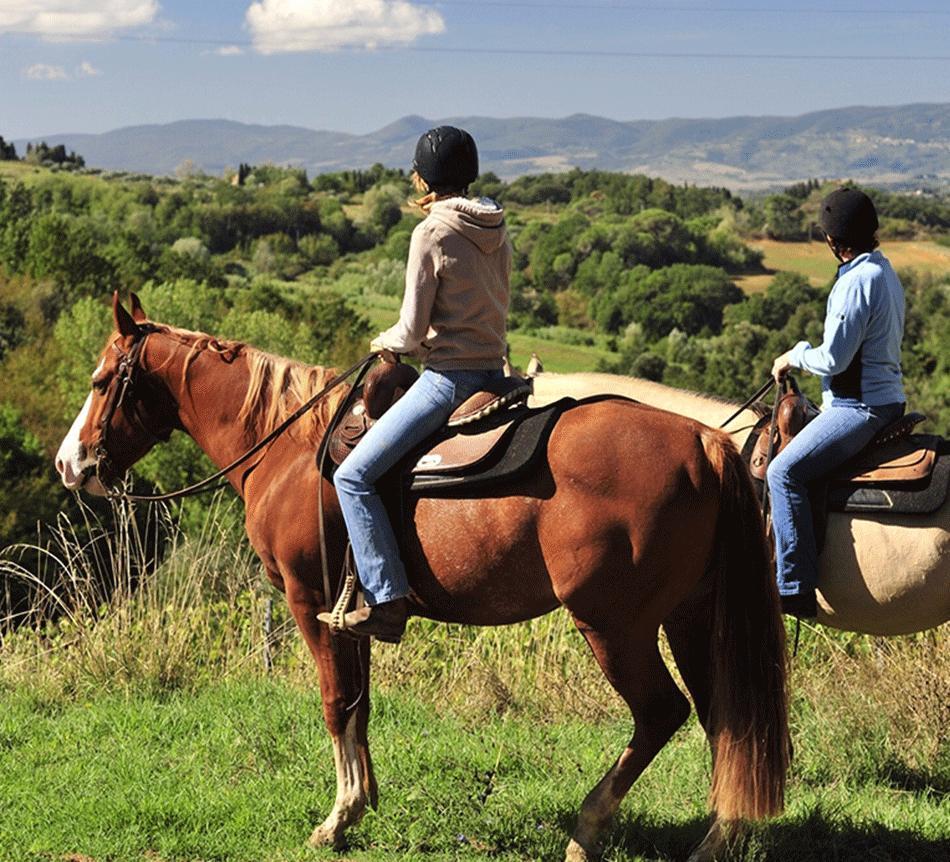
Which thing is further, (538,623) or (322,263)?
(322,263)

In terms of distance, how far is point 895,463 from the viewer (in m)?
5.11

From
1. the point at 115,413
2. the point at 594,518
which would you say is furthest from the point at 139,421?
the point at 594,518

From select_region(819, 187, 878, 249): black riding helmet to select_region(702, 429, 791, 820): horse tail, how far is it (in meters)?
Answer: 1.34

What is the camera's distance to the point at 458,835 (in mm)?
4754

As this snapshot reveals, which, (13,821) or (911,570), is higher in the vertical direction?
(911,570)

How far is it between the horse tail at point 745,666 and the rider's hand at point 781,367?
1005 millimetres

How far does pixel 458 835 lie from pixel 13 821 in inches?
73.4

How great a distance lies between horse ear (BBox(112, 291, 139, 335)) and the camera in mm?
5256

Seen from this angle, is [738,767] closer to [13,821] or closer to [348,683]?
[348,683]

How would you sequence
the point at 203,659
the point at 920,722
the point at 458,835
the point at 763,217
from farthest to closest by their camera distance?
1. the point at 763,217
2. the point at 203,659
3. the point at 920,722
4. the point at 458,835

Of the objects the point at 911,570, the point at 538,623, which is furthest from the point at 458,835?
the point at 538,623

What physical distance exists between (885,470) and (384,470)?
2.20m

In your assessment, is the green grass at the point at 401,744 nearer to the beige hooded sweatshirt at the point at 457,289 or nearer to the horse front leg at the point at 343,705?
the horse front leg at the point at 343,705

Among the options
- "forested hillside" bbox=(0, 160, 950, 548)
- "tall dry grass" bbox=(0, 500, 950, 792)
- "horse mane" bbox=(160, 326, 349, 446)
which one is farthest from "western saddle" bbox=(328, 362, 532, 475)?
"forested hillside" bbox=(0, 160, 950, 548)
